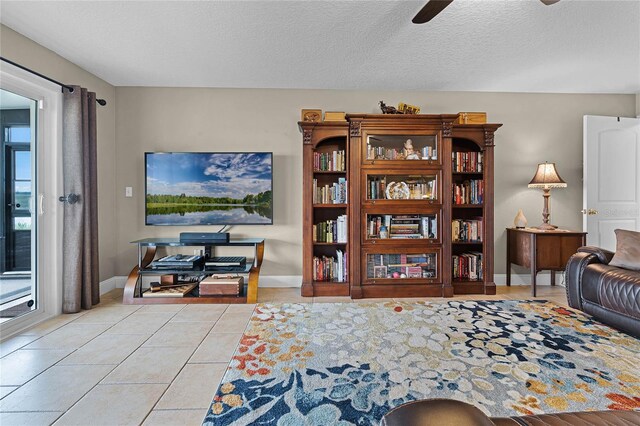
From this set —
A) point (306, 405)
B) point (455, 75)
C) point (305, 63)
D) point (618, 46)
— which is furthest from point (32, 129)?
point (618, 46)

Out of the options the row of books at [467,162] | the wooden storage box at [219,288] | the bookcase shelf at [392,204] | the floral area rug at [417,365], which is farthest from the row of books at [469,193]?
the wooden storage box at [219,288]

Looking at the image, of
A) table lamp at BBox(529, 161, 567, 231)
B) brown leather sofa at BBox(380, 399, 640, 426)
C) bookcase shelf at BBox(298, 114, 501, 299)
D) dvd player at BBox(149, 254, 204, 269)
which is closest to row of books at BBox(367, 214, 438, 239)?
bookcase shelf at BBox(298, 114, 501, 299)

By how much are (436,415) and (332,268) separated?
3109 mm

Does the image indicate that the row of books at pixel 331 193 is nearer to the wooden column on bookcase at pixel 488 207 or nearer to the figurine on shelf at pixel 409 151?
the figurine on shelf at pixel 409 151

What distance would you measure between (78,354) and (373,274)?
2669 millimetres

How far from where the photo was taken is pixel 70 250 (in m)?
3.02

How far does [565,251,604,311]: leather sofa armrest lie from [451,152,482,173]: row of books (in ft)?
4.50

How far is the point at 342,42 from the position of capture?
9.30ft

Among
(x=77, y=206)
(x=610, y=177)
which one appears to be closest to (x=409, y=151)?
(x=610, y=177)

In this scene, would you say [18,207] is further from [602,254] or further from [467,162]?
[602,254]

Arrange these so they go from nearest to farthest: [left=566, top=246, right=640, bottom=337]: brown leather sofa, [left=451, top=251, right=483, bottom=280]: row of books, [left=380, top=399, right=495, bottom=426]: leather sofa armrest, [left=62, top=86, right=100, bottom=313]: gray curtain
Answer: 1. [left=380, top=399, right=495, bottom=426]: leather sofa armrest
2. [left=566, top=246, right=640, bottom=337]: brown leather sofa
3. [left=62, top=86, right=100, bottom=313]: gray curtain
4. [left=451, top=251, right=483, bottom=280]: row of books

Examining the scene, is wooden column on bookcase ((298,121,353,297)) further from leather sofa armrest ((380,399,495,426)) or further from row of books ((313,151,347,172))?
leather sofa armrest ((380,399,495,426))

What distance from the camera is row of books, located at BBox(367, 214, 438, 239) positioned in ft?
11.9

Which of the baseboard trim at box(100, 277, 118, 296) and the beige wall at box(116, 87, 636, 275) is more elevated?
the beige wall at box(116, 87, 636, 275)
